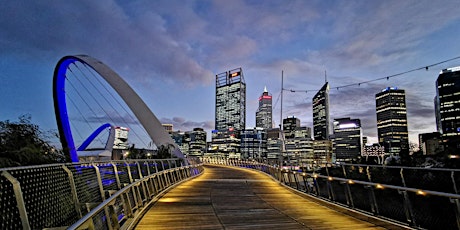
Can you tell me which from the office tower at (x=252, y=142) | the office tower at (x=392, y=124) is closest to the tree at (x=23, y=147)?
the office tower at (x=392, y=124)

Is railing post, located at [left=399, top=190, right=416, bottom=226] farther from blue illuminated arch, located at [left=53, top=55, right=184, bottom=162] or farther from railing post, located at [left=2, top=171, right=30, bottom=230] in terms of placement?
blue illuminated arch, located at [left=53, top=55, right=184, bottom=162]

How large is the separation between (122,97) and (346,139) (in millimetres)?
151084

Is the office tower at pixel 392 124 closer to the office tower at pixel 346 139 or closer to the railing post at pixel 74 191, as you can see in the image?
the office tower at pixel 346 139

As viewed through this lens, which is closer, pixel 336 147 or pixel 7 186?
pixel 7 186

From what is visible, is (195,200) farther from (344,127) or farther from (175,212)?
(344,127)

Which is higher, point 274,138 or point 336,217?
point 274,138

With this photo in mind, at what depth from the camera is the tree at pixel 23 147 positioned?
5.57 meters

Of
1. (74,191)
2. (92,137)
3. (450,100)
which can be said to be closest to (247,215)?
(74,191)

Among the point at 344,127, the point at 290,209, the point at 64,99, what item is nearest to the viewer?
the point at 290,209

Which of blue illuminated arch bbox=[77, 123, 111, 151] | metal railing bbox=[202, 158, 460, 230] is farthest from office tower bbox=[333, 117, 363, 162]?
metal railing bbox=[202, 158, 460, 230]

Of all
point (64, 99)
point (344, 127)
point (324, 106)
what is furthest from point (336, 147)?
point (64, 99)

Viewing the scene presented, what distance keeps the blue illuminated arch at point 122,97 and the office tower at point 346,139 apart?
144m

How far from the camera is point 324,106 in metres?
188

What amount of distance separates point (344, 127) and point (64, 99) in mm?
152108
